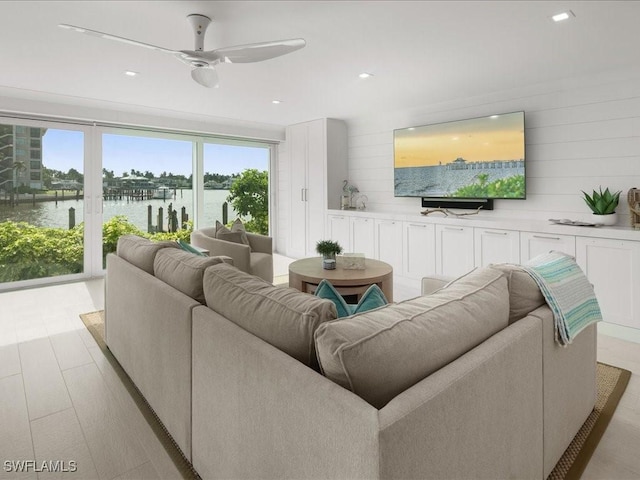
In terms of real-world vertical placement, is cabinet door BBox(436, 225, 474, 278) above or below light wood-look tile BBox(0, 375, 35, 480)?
above

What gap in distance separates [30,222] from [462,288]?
17.7 ft

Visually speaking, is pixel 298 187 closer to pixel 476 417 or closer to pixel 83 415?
pixel 83 415

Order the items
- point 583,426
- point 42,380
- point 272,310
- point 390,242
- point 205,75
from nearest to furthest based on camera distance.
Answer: point 272,310, point 583,426, point 42,380, point 205,75, point 390,242

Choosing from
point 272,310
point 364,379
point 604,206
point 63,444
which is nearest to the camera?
point 364,379

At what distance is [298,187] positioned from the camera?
6.53 meters

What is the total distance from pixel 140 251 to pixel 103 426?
3.24ft

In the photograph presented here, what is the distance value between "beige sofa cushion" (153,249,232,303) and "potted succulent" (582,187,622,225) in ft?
11.3

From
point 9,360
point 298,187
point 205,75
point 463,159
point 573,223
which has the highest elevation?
point 205,75

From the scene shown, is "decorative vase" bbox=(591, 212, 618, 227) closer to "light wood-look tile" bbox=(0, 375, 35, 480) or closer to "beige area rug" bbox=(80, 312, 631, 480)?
"beige area rug" bbox=(80, 312, 631, 480)

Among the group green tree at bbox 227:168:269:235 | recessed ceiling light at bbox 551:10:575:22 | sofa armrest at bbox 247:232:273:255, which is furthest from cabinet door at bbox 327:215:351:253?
recessed ceiling light at bbox 551:10:575:22

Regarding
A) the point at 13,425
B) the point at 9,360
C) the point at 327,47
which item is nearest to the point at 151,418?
the point at 13,425

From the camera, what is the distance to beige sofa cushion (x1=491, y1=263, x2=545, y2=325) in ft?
5.03

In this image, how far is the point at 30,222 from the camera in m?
4.87

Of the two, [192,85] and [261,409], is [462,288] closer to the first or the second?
[261,409]
